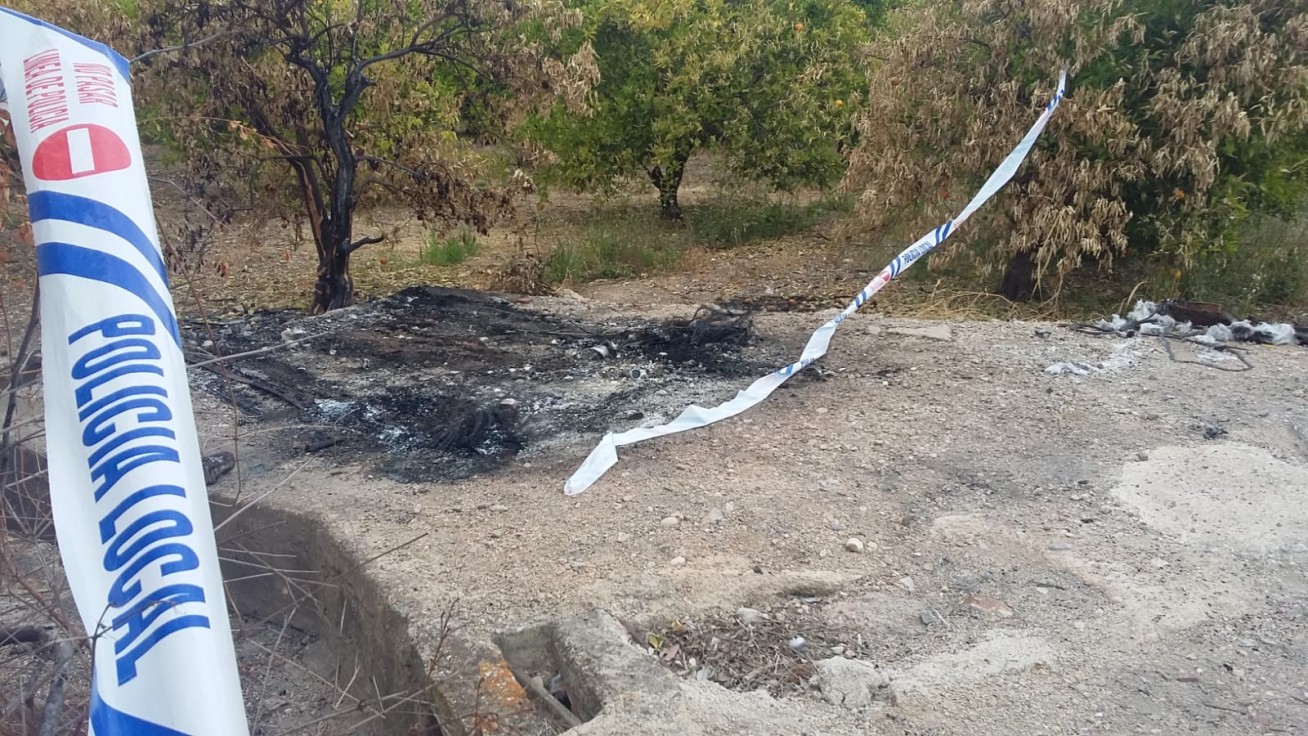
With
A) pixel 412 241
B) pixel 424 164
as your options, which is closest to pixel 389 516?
pixel 424 164

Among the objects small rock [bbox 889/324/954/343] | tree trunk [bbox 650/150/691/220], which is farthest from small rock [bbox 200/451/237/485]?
tree trunk [bbox 650/150/691/220]

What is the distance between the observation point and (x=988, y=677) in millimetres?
2932

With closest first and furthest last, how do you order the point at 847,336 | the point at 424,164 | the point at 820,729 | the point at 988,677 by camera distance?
the point at 820,729 → the point at 988,677 → the point at 847,336 → the point at 424,164

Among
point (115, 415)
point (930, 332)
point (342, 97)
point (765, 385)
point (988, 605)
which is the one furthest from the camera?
point (342, 97)

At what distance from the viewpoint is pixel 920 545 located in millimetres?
3725

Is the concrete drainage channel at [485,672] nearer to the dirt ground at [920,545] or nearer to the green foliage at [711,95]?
the dirt ground at [920,545]

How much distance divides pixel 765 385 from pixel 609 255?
5.30 metres

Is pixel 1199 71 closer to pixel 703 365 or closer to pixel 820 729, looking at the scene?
pixel 703 365

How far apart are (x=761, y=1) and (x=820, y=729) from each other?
1035 cm

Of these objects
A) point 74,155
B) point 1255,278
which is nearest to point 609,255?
point 1255,278

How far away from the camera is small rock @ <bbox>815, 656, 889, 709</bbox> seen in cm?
283

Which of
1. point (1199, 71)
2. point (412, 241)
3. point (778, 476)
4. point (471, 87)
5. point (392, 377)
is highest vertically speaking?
point (1199, 71)

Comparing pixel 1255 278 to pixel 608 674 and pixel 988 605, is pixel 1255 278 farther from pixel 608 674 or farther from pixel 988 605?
pixel 608 674

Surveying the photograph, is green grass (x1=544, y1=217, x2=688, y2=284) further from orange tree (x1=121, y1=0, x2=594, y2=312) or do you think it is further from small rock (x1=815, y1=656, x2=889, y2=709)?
small rock (x1=815, y1=656, x2=889, y2=709)
